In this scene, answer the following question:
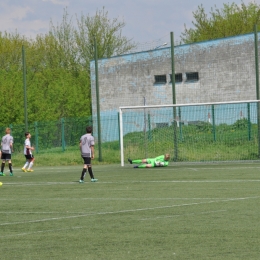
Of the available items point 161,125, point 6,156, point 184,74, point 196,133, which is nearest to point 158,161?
point 196,133

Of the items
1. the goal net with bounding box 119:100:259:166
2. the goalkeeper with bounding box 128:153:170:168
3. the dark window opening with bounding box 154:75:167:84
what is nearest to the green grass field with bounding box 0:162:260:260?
the goalkeeper with bounding box 128:153:170:168

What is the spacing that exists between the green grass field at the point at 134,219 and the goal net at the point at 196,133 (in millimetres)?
8760

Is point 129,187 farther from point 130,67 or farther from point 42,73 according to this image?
point 42,73

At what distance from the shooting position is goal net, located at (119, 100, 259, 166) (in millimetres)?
31547

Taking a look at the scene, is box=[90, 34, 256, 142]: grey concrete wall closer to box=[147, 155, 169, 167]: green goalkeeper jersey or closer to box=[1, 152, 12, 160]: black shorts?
box=[147, 155, 169, 167]: green goalkeeper jersey

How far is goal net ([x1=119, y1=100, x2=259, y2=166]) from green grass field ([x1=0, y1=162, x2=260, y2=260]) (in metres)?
8.76

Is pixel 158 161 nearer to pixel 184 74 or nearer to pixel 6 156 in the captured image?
pixel 6 156

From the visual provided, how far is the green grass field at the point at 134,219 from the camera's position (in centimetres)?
→ 963

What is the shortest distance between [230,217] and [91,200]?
192 inches

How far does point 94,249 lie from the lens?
980 cm

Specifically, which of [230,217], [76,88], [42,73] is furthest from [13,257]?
[42,73]

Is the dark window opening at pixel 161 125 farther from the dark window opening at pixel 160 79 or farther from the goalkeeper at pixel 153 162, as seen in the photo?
the dark window opening at pixel 160 79

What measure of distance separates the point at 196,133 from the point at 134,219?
1989 centimetres

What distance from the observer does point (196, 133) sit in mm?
32594
